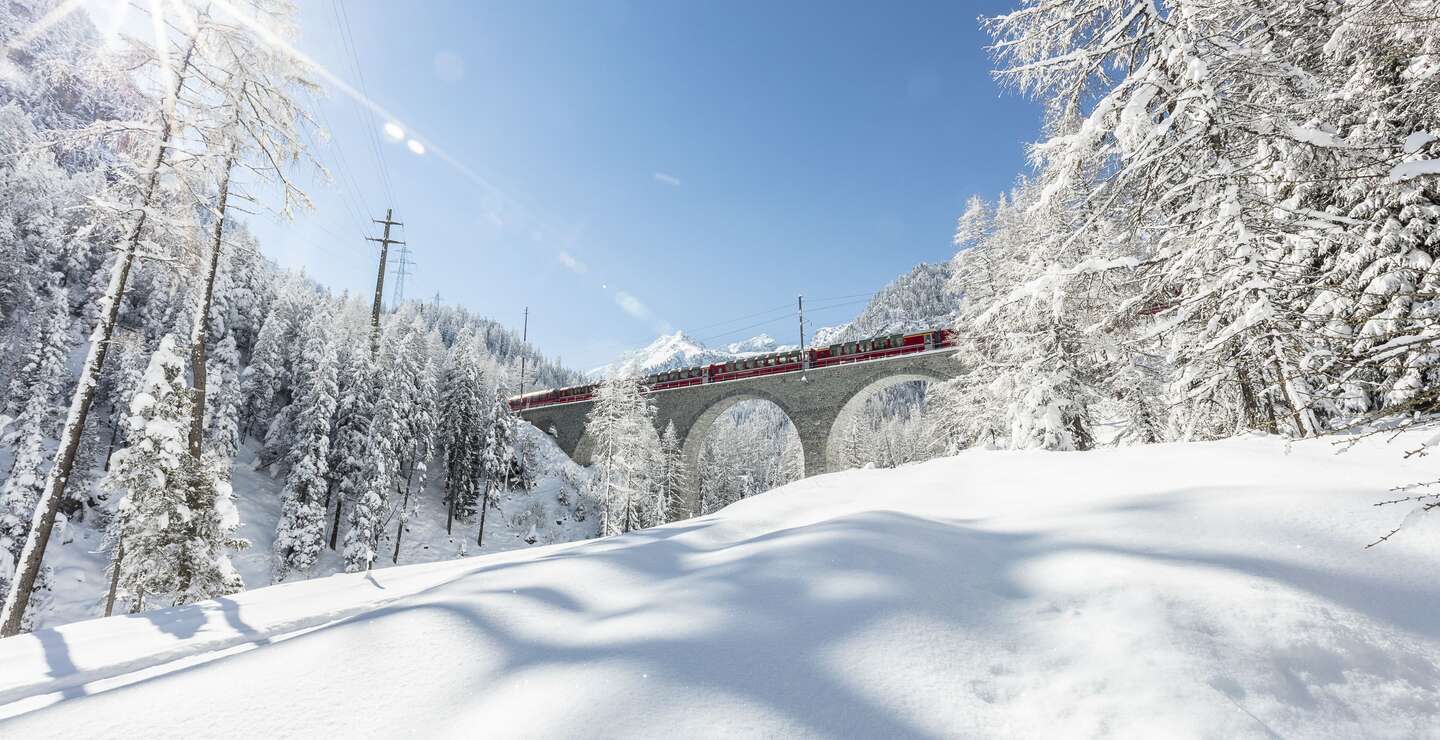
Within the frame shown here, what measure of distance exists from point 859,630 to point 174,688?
7.93ft

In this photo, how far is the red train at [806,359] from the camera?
24453mm

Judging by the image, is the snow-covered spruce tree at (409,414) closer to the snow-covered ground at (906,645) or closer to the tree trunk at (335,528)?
the tree trunk at (335,528)

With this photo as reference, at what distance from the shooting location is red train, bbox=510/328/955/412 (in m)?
24.5

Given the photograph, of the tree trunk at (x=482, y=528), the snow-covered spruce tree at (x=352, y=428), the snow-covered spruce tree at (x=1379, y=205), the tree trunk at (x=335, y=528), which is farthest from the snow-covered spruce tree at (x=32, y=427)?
the snow-covered spruce tree at (x=1379, y=205)

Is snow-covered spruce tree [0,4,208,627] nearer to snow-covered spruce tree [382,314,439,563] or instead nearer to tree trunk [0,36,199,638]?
tree trunk [0,36,199,638]

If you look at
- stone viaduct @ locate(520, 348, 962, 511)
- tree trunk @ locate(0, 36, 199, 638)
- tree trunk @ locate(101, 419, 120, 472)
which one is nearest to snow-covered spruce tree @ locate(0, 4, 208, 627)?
tree trunk @ locate(0, 36, 199, 638)

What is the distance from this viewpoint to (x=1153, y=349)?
38.2 feet

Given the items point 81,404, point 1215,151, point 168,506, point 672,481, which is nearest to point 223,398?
point 168,506

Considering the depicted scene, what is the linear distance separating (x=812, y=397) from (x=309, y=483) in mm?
24204

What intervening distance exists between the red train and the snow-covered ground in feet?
57.9

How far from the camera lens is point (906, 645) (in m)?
1.84

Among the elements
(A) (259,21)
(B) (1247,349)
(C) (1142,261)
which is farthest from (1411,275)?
(A) (259,21)

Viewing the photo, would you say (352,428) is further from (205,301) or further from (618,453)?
(205,301)

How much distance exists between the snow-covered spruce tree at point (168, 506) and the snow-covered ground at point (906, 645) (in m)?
10.2
